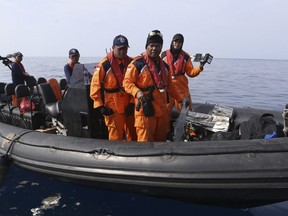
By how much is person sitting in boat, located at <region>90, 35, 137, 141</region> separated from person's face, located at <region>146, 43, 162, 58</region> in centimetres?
26

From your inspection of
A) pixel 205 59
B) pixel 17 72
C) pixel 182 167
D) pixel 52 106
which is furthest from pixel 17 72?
pixel 182 167

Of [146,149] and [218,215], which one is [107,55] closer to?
[146,149]

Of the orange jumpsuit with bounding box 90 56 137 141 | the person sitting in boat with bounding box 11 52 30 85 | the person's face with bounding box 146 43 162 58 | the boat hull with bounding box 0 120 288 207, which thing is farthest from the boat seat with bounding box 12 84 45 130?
the person's face with bounding box 146 43 162 58

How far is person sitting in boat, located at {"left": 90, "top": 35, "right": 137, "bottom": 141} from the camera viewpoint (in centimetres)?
324

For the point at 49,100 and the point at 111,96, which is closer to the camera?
the point at 111,96

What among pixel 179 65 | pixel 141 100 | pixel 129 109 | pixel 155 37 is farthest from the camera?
pixel 179 65

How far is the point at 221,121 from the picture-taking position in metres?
3.76

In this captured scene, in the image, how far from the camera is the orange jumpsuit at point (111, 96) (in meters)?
3.24

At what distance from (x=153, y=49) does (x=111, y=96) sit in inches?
26.8

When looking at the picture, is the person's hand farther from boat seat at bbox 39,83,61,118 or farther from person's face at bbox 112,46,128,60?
boat seat at bbox 39,83,61,118

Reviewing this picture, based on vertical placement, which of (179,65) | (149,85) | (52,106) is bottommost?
(52,106)

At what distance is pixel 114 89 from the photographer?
3.35 meters

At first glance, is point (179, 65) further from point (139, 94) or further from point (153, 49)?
point (139, 94)

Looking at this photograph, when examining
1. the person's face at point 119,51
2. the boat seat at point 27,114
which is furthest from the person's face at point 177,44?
the boat seat at point 27,114
